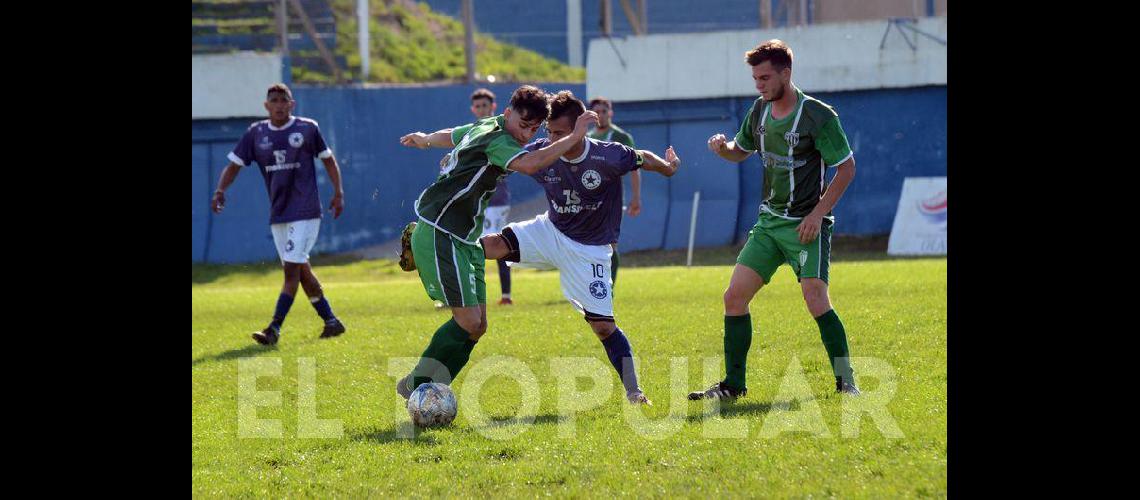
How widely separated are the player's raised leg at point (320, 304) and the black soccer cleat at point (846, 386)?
5.40 meters

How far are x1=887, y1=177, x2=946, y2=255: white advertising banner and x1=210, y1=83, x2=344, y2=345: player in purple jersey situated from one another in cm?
1168

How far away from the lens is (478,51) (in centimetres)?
3038

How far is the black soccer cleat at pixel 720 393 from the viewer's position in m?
7.58

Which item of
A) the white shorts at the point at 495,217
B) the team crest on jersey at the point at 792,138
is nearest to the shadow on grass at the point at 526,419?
the team crest on jersey at the point at 792,138

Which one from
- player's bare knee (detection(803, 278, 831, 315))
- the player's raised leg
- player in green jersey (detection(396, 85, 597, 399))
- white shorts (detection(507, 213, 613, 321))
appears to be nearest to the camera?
player in green jersey (detection(396, 85, 597, 399))

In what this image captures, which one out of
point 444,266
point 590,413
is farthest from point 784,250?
point 444,266

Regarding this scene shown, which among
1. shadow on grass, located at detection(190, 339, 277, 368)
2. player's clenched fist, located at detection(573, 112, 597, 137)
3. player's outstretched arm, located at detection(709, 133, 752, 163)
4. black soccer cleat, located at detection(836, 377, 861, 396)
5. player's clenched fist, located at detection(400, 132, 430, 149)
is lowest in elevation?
shadow on grass, located at detection(190, 339, 277, 368)

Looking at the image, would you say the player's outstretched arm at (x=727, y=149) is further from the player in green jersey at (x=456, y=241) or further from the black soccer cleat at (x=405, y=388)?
the black soccer cleat at (x=405, y=388)

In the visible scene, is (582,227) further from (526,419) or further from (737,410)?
(737,410)

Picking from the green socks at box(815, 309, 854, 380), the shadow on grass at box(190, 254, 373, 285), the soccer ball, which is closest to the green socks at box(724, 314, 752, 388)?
the green socks at box(815, 309, 854, 380)

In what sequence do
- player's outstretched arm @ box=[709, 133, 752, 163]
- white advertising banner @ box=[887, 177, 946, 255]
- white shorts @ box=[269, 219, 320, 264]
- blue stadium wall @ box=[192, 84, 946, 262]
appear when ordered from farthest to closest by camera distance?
blue stadium wall @ box=[192, 84, 946, 262] < white advertising banner @ box=[887, 177, 946, 255] < white shorts @ box=[269, 219, 320, 264] < player's outstretched arm @ box=[709, 133, 752, 163]

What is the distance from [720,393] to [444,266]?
69.5 inches

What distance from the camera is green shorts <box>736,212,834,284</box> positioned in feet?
24.9

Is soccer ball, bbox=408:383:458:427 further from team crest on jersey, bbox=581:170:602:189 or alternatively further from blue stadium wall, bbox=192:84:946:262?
blue stadium wall, bbox=192:84:946:262
